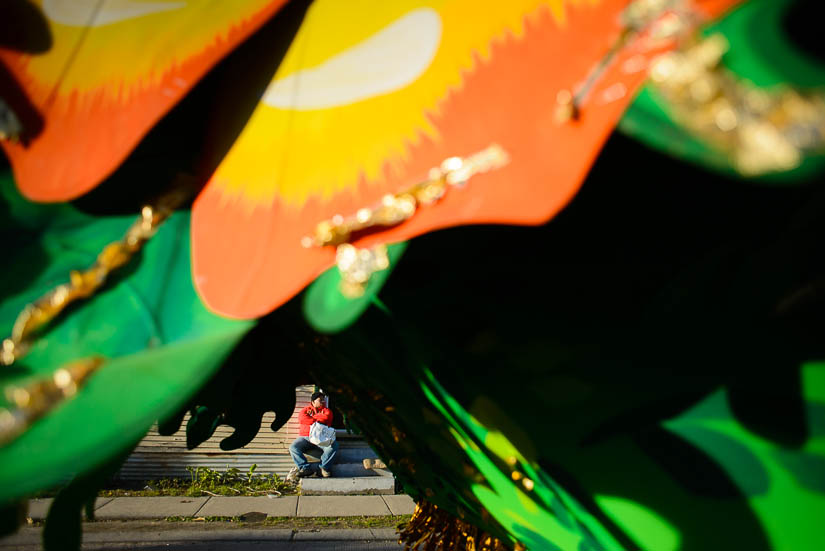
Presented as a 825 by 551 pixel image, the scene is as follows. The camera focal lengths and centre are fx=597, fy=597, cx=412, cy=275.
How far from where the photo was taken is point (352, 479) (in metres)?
8.15

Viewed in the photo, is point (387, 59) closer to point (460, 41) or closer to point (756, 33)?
point (460, 41)

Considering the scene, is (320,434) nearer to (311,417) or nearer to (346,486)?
(311,417)

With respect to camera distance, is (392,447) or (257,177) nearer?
(257,177)

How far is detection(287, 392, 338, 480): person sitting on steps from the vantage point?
8.09m

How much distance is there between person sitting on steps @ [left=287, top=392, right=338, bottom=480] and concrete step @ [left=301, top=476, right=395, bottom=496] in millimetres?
227

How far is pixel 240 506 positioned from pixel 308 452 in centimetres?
140

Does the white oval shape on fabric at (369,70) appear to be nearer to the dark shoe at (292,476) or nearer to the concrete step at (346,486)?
the concrete step at (346,486)

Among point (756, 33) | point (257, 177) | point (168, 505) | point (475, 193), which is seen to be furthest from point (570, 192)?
point (168, 505)

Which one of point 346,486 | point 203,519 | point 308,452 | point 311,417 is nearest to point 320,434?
point 311,417

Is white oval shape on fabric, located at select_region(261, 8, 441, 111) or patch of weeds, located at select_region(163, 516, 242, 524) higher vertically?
patch of weeds, located at select_region(163, 516, 242, 524)

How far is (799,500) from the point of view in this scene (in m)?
0.89

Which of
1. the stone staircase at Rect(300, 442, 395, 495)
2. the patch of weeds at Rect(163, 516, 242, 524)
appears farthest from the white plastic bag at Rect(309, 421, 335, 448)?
the patch of weeds at Rect(163, 516, 242, 524)

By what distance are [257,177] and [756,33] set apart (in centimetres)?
70

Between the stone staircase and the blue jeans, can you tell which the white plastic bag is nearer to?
the blue jeans
